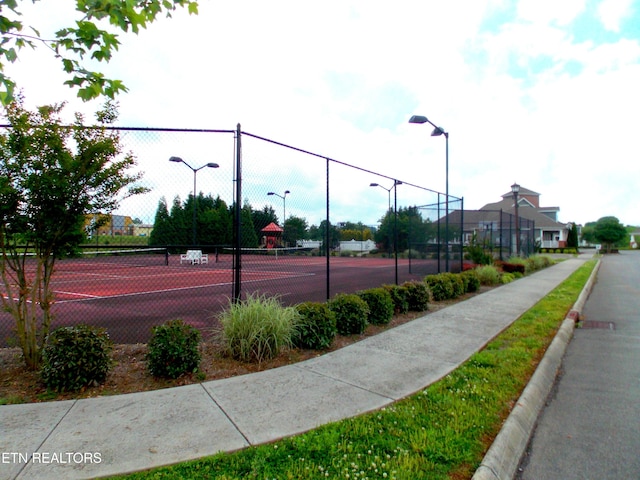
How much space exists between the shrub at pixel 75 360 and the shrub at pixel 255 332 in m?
1.40

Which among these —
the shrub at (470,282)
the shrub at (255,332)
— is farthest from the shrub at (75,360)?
the shrub at (470,282)

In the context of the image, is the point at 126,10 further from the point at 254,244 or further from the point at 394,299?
the point at 394,299

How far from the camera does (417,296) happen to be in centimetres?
805

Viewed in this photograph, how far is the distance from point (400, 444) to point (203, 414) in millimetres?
1722

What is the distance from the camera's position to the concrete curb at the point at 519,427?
2653mm

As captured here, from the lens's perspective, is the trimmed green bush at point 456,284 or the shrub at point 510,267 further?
the shrub at point 510,267

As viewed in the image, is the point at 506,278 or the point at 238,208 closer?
the point at 238,208

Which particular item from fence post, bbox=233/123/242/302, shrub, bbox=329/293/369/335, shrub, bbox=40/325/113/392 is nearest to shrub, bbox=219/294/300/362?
fence post, bbox=233/123/242/302

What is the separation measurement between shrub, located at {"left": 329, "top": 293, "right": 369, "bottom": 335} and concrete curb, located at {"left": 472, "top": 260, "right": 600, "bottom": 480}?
8.34ft

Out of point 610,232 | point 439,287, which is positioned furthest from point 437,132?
point 610,232

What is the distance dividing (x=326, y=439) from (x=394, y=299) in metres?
4.92

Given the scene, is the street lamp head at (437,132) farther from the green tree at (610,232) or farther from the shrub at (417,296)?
the green tree at (610,232)

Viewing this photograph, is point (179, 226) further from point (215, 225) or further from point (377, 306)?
point (377, 306)

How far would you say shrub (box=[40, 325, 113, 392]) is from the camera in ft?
12.2
